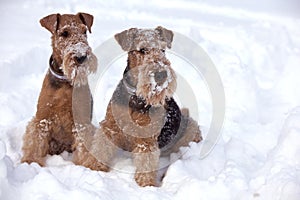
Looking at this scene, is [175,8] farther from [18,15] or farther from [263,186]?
[263,186]

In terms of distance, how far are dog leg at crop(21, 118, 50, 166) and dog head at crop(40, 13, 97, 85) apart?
0.60m

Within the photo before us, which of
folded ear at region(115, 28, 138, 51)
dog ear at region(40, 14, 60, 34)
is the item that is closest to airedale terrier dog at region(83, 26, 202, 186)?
folded ear at region(115, 28, 138, 51)

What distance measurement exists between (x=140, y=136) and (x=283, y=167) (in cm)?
142

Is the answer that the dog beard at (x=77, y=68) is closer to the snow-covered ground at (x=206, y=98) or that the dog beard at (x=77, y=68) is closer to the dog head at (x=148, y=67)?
the dog head at (x=148, y=67)

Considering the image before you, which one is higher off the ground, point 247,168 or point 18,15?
point 18,15

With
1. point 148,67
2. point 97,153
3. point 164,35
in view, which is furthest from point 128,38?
point 97,153

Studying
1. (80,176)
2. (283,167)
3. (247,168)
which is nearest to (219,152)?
(247,168)

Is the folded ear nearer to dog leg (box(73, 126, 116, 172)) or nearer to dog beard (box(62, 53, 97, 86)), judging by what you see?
dog beard (box(62, 53, 97, 86))

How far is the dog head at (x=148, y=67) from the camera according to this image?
399 centimetres

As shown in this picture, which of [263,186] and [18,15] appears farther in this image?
[18,15]

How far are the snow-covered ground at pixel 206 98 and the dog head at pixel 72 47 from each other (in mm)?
956

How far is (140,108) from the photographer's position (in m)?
4.18

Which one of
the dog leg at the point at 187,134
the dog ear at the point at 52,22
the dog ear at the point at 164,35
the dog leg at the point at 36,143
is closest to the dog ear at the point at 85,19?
the dog ear at the point at 52,22

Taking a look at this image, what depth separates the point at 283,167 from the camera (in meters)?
3.77
